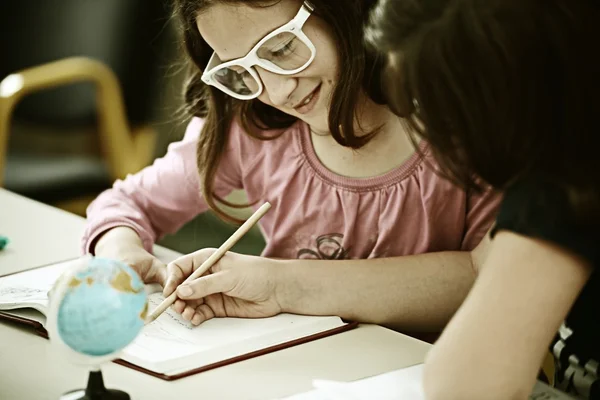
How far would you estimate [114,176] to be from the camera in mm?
2947

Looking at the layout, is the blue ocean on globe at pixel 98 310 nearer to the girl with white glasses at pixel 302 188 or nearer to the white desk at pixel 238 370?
the white desk at pixel 238 370

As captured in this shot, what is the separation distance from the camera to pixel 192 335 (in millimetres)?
1195

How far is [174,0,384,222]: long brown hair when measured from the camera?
1.32 metres

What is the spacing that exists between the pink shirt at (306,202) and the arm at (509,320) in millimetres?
469

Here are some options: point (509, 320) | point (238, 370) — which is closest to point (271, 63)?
point (238, 370)

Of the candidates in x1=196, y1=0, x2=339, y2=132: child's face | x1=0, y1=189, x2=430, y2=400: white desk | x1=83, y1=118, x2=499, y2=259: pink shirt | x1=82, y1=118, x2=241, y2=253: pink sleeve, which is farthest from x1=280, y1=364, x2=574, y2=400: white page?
x1=82, y1=118, x2=241, y2=253: pink sleeve

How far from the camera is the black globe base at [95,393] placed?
1.00 meters

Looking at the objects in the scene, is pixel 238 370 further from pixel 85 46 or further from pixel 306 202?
pixel 85 46

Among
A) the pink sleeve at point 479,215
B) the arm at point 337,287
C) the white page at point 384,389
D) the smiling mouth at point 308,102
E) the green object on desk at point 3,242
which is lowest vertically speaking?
the white page at point 384,389

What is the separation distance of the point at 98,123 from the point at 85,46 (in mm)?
290

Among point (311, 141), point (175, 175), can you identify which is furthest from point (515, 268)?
point (175, 175)

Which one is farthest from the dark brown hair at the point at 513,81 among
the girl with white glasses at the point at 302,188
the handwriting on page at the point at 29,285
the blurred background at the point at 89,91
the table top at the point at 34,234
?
the blurred background at the point at 89,91

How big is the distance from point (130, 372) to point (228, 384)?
0.43 ft

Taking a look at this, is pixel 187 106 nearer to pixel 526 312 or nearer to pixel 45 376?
pixel 45 376
